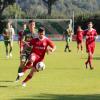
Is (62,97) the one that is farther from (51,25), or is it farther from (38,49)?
(51,25)

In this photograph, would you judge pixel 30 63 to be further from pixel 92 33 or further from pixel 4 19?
pixel 4 19

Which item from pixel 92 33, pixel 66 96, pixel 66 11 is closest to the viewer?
pixel 66 96

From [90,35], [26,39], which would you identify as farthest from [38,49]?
[90,35]

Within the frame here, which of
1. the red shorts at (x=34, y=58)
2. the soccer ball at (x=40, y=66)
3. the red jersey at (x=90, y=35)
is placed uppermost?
the red jersey at (x=90, y=35)

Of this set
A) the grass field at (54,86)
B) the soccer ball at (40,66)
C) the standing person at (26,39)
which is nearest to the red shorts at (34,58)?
the soccer ball at (40,66)

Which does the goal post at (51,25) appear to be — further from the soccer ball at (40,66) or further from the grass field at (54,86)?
the soccer ball at (40,66)

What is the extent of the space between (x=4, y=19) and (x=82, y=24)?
12.3 m

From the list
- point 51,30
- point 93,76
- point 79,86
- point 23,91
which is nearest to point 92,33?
point 93,76

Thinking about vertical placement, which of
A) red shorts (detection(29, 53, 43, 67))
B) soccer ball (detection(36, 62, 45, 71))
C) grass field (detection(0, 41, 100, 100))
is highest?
red shorts (detection(29, 53, 43, 67))

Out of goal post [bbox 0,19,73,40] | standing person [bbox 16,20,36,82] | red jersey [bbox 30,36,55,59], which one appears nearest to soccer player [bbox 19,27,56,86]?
red jersey [bbox 30,36,55,59]

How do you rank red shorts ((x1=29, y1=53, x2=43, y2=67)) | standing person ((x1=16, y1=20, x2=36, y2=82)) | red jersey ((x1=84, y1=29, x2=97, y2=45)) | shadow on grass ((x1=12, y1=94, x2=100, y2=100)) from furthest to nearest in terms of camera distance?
red jersey ((x1=84, y1=29, x2=97, y2=45)), standing person ((x1=16, y1=20, x2=36, y2=82)), red shorts ((x1=29, y1=53, x2=43, y2=67)), shadow on grass ((x1=12, y1=94, x2=100, y2=100))

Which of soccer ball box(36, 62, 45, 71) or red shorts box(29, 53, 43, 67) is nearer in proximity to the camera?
soccer ball box(36, 62, 45, 71)

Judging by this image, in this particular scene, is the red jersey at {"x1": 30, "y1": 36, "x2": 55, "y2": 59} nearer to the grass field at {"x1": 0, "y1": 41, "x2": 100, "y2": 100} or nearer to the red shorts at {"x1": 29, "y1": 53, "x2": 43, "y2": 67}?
the red shorts at {"x1": 29, "y1": 53, "x2": 43, "y2": 67}

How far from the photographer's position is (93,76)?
64.6 ft
